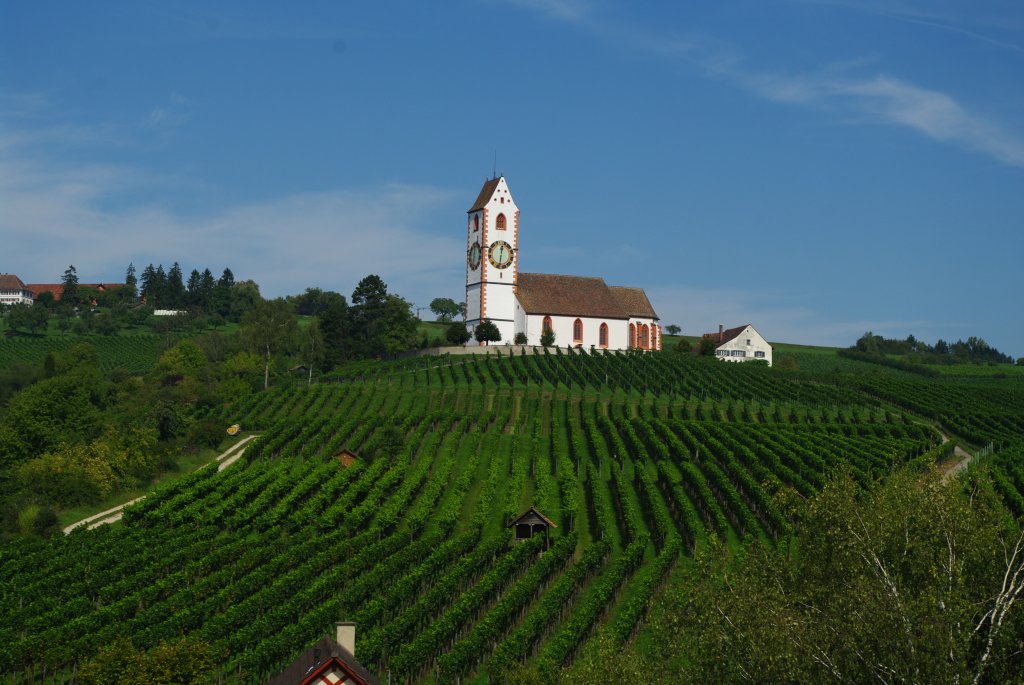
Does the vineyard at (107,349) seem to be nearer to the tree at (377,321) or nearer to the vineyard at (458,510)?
the tree at (377,321)

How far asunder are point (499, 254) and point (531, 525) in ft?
204

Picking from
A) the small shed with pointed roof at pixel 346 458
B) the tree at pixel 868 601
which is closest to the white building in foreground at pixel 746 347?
the small shed with pointed roof at pixel 346 458

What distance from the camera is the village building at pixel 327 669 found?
2778 centimetres

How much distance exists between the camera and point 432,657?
39.5 metres

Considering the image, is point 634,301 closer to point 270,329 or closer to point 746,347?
point 746,347

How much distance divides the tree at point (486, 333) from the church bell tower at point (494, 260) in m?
1.10

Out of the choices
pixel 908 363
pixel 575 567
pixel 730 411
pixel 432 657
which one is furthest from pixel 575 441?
pixel 908 363

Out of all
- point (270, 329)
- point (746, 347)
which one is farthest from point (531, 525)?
point (746, 347)

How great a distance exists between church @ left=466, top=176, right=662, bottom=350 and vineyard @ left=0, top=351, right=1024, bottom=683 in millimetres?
13916

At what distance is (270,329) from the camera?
116 m

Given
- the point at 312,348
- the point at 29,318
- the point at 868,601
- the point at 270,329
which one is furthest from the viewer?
the point at 29,318

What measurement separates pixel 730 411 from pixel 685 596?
190 feet

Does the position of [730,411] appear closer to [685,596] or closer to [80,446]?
[80,446]

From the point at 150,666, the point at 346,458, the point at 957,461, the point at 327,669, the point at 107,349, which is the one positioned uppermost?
the point at 107,349
